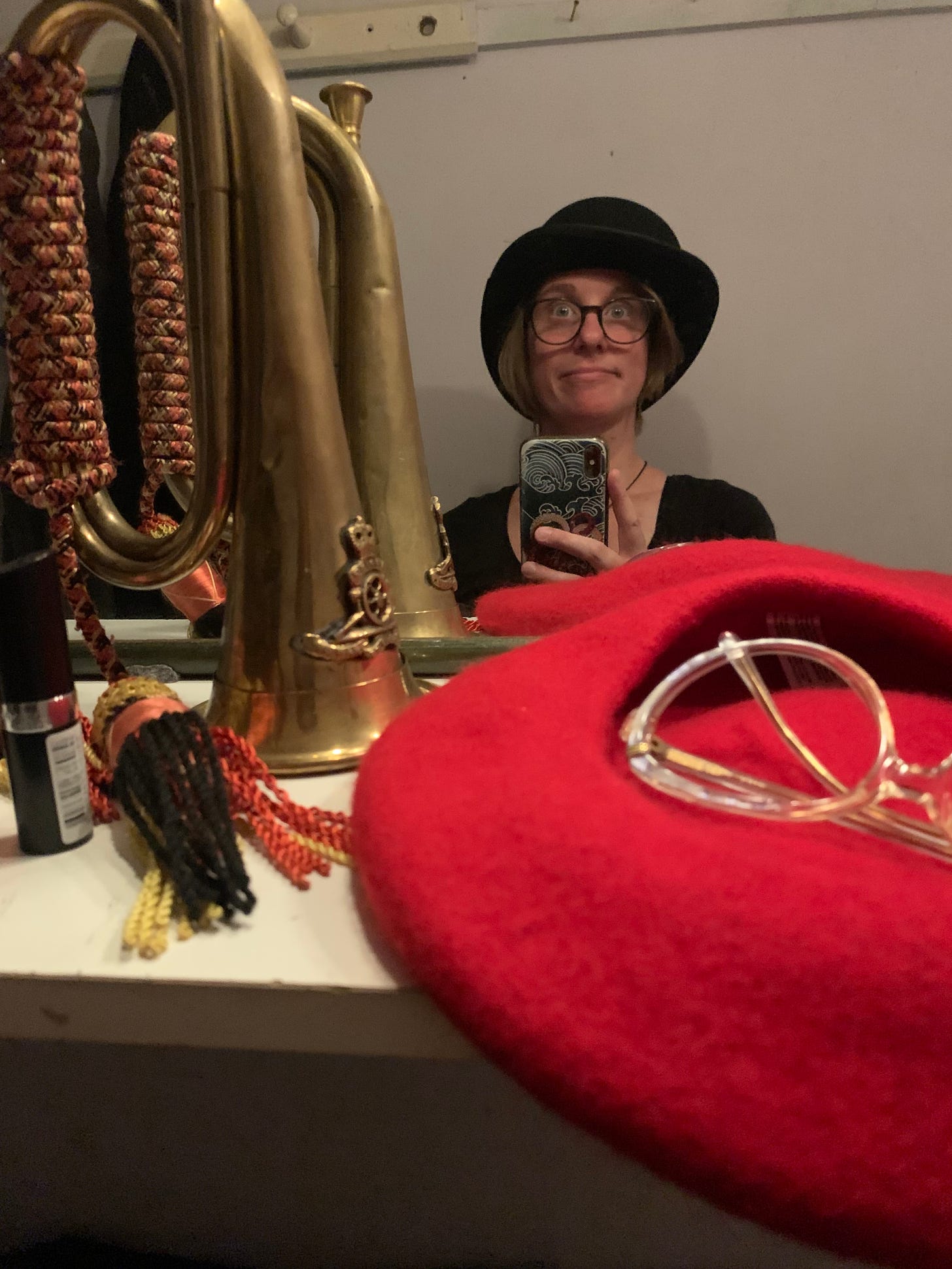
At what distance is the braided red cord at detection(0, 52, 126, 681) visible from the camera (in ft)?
0.91

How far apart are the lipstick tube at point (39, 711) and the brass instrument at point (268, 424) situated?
0.06 meters

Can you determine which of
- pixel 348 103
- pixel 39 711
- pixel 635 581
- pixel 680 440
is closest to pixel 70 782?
pixel 39 711

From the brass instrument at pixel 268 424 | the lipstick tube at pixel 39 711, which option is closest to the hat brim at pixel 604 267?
the brass instrument at pixel 268 424

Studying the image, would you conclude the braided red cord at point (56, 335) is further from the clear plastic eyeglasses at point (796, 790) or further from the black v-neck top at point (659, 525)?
the black v-neck top at point (659, 525)

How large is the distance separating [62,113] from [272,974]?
309mm

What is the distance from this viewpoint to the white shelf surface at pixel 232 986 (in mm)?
186

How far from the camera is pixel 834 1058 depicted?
5.8 inches

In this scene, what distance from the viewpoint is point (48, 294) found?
0.94 feet

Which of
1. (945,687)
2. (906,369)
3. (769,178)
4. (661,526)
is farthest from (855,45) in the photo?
(945,687)

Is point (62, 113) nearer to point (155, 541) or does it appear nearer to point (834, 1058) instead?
point (155, 541)

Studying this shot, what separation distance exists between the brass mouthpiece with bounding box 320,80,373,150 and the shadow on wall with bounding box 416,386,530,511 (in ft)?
0.65

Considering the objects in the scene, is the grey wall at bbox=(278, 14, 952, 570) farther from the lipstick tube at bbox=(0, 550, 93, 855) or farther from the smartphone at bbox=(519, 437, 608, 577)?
the lipstick tube at bbox=(0, 550, 93, 855)

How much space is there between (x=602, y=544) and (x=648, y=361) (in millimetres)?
180

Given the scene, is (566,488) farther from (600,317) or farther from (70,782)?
(70,782)
